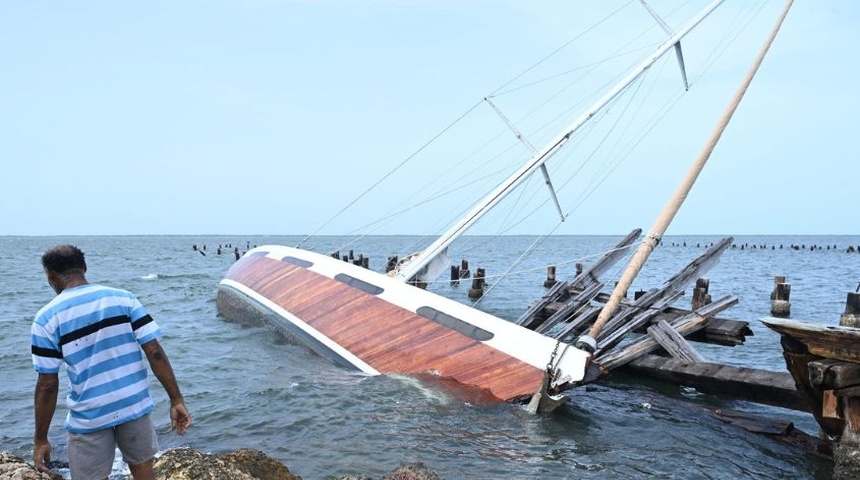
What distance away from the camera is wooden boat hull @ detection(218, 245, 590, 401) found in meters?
9.04

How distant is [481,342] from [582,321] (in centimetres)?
382

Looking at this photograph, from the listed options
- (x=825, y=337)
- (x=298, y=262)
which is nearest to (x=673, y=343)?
(x=825, y=337)

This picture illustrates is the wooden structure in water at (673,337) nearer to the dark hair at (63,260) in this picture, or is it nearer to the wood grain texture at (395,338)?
the wood grain texture at (395,338)

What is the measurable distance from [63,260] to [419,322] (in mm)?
7256

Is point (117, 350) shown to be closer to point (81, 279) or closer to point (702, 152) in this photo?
point (81, 279)

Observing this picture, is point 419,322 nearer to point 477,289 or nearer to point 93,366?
point 93,366

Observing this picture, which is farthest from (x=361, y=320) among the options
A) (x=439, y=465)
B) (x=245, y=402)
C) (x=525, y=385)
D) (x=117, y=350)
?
(x=117, y=350)

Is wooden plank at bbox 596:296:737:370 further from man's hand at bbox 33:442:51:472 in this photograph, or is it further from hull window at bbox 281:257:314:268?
man's hand at bbox 33:442:51:472

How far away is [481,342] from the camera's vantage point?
979 centimetres

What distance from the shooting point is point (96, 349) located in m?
4.01

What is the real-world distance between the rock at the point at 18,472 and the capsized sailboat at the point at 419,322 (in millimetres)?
5572

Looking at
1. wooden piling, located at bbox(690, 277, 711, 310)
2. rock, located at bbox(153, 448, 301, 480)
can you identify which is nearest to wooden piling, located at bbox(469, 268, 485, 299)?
wooden piling, located at bbox(690, 277, 711, 310)

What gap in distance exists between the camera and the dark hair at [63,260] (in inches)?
160

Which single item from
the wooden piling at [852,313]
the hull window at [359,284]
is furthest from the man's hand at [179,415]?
the wooden piling at [852,313]
